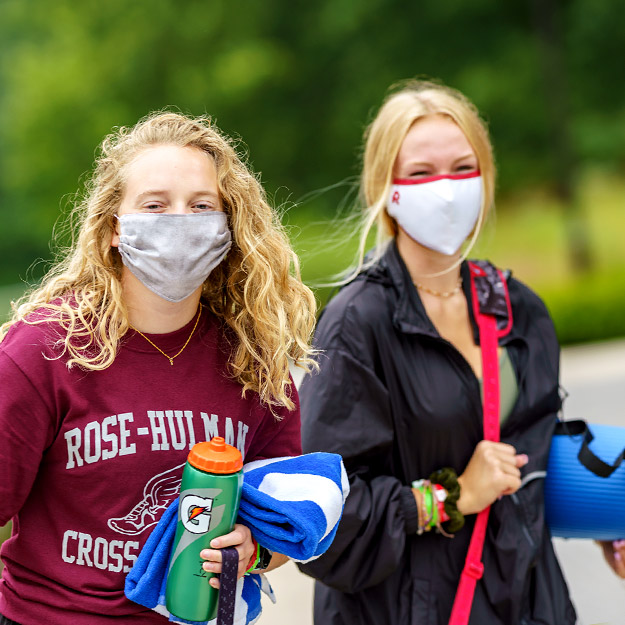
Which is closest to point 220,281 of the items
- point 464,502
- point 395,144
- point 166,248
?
point 166,248

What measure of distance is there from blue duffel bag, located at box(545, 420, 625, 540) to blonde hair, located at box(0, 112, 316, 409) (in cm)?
96

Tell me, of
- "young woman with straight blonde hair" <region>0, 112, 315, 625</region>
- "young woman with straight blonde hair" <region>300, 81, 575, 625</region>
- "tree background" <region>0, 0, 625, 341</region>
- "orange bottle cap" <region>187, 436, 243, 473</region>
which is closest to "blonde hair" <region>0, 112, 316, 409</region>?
"young woman with straight blonde hair" <region>0, 112, 315, 625</region>

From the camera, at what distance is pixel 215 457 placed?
5.98 ft

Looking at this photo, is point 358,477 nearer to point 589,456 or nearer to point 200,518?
point 589,456

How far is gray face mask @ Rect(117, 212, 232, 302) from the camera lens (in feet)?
6.57

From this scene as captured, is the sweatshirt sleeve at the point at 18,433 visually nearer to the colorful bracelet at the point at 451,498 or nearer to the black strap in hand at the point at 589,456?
the colorful bracelet at the point at 451,498

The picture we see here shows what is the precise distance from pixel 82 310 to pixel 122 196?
0.29 meters

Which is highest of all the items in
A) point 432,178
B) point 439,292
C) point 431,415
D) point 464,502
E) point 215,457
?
point 432,178

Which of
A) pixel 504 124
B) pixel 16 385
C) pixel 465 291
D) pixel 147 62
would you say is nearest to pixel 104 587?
pixel 16 385

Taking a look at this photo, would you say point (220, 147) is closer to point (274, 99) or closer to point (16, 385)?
point (16, 385)

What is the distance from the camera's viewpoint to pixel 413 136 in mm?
2775

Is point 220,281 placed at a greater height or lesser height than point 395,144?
lesser

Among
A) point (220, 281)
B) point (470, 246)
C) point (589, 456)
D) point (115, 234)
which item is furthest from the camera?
point (470, 246)

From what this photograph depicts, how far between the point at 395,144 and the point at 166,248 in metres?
1.05
